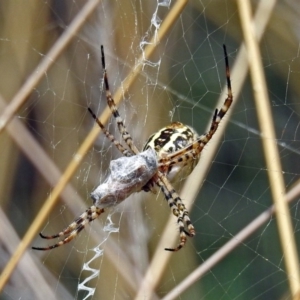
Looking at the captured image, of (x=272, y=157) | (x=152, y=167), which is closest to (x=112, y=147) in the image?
(x=152, y=167)

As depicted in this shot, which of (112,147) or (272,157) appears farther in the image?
(112,147)

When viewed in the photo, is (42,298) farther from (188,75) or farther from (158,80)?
(188,75)

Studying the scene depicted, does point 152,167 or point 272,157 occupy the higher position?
point 152,167

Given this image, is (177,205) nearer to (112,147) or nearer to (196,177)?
(196,177)

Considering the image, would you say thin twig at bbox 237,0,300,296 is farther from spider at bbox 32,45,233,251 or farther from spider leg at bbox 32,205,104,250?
spider leg at bbox 32,205,104,250

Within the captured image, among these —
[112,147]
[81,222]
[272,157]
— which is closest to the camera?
[272,157]

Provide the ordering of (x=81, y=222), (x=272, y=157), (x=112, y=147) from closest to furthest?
(x=272, y=157)
(x=81, y=222)
(x=112, y=147)

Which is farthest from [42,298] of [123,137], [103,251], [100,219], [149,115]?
[149,115]
